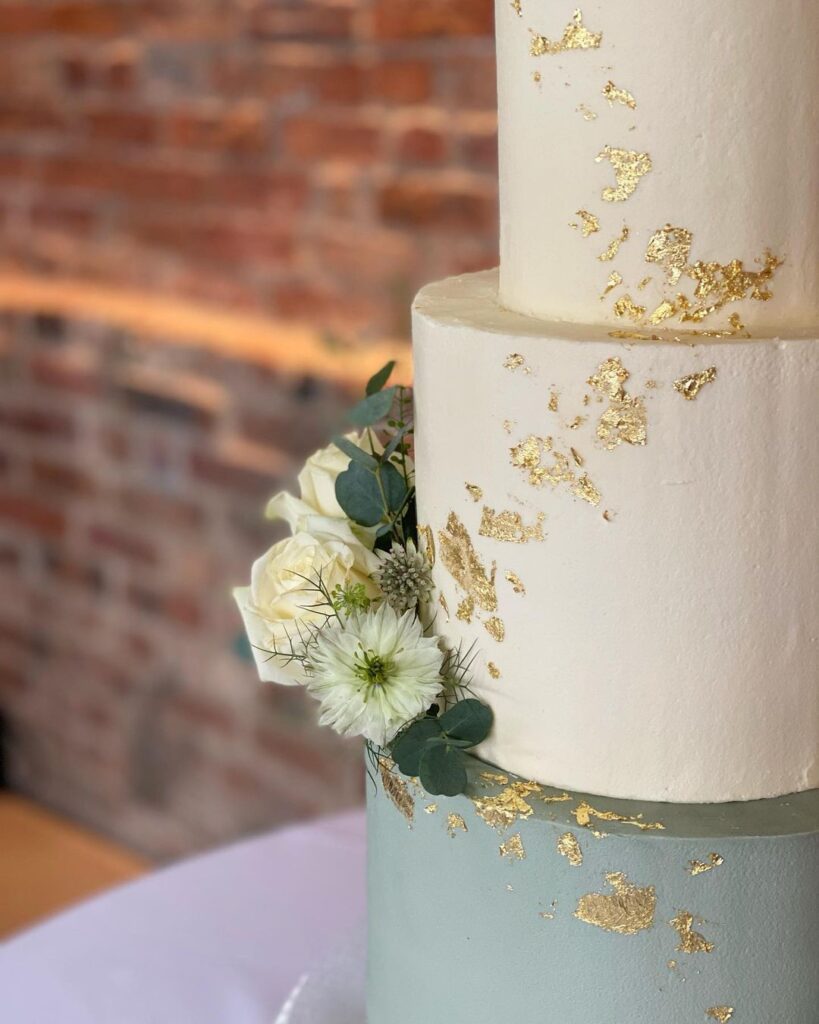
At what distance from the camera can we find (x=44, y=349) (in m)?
2.54

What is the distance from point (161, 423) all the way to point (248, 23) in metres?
0.71

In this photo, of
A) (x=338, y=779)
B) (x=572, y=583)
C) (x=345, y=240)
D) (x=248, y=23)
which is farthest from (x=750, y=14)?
(x=338, y=779)

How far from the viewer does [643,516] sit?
0.71m

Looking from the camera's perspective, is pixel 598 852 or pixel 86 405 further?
pixel 86 405

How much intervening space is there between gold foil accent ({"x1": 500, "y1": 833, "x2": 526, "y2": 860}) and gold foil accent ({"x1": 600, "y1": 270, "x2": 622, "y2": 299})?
1.08ft

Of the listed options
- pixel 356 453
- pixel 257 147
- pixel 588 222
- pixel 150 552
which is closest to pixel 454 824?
pixel 356 453

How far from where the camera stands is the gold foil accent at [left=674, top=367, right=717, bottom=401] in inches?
27.0

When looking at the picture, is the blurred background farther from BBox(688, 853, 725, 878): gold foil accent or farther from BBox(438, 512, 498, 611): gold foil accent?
BBox(688, 853, 725, 878): gold foil accent

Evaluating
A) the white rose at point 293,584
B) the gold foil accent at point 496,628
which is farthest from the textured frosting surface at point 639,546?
the white rose at point 293,584

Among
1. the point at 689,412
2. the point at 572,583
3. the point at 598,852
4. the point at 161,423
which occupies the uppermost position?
the point at 689,412

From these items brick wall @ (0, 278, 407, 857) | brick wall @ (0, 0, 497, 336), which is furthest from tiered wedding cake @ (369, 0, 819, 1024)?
brick wall @ (0, 278, 407, 857)

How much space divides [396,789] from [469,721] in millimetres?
89

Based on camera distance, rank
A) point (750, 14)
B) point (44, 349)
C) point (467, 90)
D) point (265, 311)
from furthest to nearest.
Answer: point (44, 349) → point (265, 311) → point (467, 90) → point (750, 14)

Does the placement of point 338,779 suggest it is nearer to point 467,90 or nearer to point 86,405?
point 86,405
